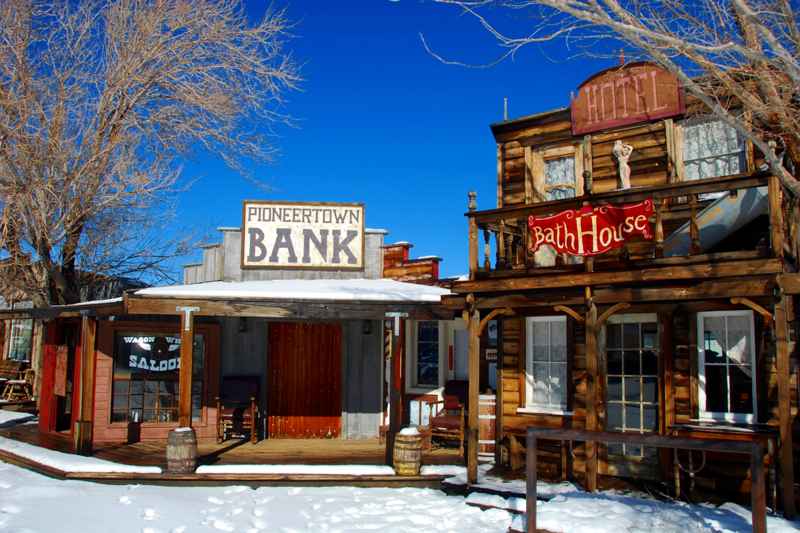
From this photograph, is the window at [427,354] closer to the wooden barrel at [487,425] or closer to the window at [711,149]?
the wooden barrel at [487,425]

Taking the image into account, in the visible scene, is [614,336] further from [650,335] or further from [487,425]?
[487,425]

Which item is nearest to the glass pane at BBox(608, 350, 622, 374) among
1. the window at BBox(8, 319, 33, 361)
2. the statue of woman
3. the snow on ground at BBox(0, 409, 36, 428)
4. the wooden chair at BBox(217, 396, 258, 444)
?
the statue of woman

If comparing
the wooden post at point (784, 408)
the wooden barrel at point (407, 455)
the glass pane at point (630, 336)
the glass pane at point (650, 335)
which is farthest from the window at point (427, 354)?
the wooden post at point (784, 408)

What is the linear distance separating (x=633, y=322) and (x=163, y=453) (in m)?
8.12

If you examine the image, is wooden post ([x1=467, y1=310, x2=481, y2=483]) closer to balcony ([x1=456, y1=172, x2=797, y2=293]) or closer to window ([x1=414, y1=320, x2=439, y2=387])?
balcony ([x1=456, y1=172, x2=797, y2=293])

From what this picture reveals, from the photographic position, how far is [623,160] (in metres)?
10.4

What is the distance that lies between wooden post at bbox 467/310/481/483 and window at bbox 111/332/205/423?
21.0ft

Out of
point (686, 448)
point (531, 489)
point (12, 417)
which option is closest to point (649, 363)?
point (531, 489)

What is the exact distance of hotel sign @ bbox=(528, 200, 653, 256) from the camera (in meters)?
8.49

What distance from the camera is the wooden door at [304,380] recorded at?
1414 centimetres

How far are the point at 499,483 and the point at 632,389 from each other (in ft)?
7.45

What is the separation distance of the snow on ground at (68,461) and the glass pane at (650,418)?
7065 mm

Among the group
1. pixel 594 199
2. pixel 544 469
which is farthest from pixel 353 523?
pixel 594 199

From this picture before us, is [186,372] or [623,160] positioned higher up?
[623,160]
